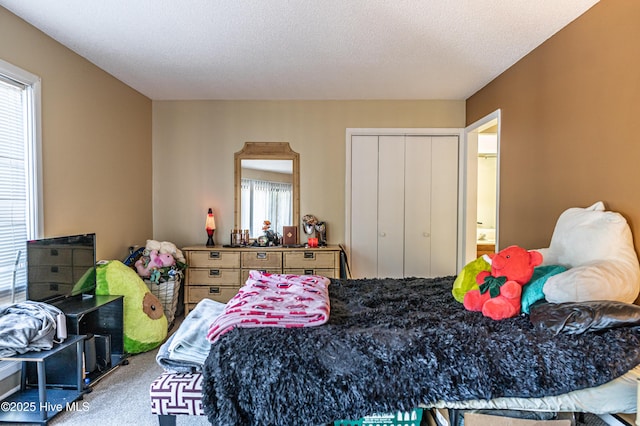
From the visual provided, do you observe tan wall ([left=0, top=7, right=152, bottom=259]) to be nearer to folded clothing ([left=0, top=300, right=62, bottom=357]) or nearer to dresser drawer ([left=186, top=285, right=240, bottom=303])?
folded clothing ([left=0, top=300, right=62, bottom=357])

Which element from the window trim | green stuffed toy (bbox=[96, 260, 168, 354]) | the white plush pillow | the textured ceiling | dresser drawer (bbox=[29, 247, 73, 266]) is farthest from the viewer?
green stuffed toy (bbox=[96, 260, 168, 354])

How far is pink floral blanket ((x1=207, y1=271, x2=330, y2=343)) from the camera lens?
1.66 metres

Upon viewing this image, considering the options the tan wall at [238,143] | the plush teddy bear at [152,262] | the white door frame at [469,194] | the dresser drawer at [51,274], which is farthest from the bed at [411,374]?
the tan wall at [238,143]

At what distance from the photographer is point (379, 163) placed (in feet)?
14.0

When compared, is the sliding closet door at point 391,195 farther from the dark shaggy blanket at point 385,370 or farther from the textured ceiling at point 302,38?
the dark shaggy blanket at point 385,370

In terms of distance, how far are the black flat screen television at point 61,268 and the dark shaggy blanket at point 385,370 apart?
65.7 inches

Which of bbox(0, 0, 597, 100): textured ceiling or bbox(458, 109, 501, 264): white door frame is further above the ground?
bbox(0, 0, 597, 100): textured ceiling

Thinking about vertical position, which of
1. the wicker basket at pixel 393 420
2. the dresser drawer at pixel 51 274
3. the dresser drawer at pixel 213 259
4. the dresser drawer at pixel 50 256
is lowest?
the wicker basket at pixel 393 420

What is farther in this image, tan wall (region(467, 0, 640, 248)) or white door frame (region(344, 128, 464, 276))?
white door frame (region(344, 128, 464, 276))

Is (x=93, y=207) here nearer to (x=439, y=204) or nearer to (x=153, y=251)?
(x=153, y=251)

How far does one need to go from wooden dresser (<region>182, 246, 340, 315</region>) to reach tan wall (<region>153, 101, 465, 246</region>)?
46cm

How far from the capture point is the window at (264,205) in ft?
14.0

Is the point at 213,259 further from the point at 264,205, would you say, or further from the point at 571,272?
the point at 571,272

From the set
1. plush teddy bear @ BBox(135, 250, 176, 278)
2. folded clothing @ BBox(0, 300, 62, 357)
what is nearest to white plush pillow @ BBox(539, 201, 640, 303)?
folded clothing @ BBox(0, 300, 62, 357)
